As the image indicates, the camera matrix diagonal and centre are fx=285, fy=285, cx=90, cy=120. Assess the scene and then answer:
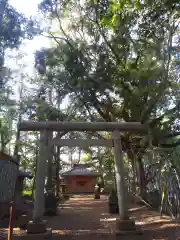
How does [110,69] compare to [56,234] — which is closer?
[56,234]

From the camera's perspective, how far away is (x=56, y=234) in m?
8.87

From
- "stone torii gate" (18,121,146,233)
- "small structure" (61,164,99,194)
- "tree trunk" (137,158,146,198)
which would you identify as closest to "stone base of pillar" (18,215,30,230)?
"stone torii gate" (18,121,146,233)

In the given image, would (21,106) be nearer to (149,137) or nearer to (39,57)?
(39,57)

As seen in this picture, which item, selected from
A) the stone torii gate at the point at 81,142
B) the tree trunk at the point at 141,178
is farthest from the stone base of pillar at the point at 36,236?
the tree trunk at the point at 141,178

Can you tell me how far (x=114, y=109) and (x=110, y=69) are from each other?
95.2 inches

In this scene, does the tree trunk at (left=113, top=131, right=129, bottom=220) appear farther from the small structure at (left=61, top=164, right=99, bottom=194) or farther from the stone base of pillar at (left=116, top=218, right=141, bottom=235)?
the small structure at (left=61, top=164, right=99, bottom=194)

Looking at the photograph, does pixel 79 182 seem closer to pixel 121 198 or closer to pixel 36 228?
pixel 121 198

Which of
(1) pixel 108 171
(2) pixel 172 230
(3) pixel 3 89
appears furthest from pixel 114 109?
(1) pixel 108 171

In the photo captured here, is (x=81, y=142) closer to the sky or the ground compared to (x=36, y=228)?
closer to the sky

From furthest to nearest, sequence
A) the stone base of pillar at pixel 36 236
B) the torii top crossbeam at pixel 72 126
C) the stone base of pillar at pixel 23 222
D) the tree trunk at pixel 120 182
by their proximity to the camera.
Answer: the stone base of pillar at pixel 23 222
the torii top crossbeam at pixel 72 126
the tree trunk at pixel 120 182
the stone base of pillar at pixel 36 236

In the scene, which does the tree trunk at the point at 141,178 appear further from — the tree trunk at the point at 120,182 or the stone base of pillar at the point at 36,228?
the stone base of pillar at the point at 36,228

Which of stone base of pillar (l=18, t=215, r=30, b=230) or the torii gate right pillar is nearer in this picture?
the torii gate right pillar

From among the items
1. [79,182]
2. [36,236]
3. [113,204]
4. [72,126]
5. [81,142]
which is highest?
[72,126]

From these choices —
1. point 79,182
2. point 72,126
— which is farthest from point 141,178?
point 79,182
